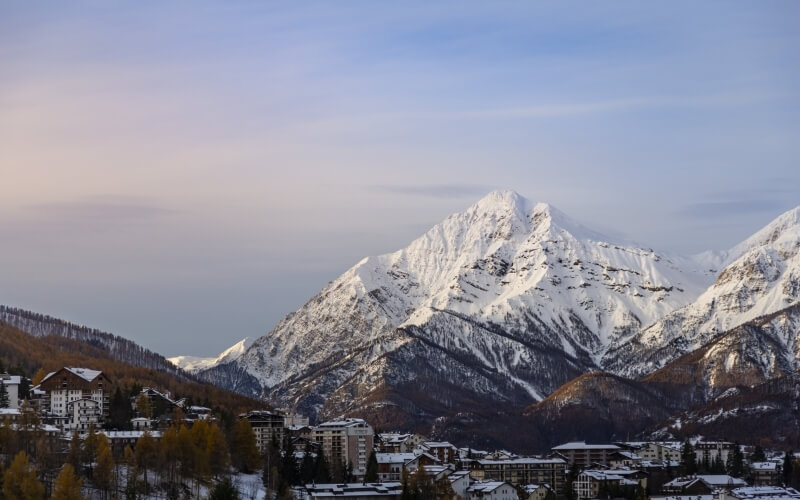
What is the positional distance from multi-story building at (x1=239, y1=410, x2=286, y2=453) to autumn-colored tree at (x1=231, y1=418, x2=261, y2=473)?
1851 centimetres

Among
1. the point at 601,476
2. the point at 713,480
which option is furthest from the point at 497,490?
the point at 713,480

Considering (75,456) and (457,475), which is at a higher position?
(75,456)

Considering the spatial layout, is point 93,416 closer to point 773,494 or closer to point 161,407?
point 161,407

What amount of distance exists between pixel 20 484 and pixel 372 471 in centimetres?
5610

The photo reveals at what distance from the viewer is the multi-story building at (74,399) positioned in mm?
179375

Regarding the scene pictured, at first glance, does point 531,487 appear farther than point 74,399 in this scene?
Yes

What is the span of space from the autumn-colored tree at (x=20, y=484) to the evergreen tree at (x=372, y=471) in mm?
51737

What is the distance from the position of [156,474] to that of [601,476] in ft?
224

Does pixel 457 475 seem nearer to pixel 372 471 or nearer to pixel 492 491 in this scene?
pixel 492 491

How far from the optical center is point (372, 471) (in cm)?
17850

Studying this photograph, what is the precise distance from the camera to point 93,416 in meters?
181

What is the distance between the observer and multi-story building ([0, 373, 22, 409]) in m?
181

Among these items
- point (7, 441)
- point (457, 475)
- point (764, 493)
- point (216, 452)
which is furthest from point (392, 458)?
point (7, 441)

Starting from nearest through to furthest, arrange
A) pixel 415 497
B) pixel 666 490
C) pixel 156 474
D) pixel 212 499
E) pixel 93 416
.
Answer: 1. pixel 212 499
2. pixel 156 474
3. pixel 415 497
4. pixel 93 416
5. pixel 666 490
